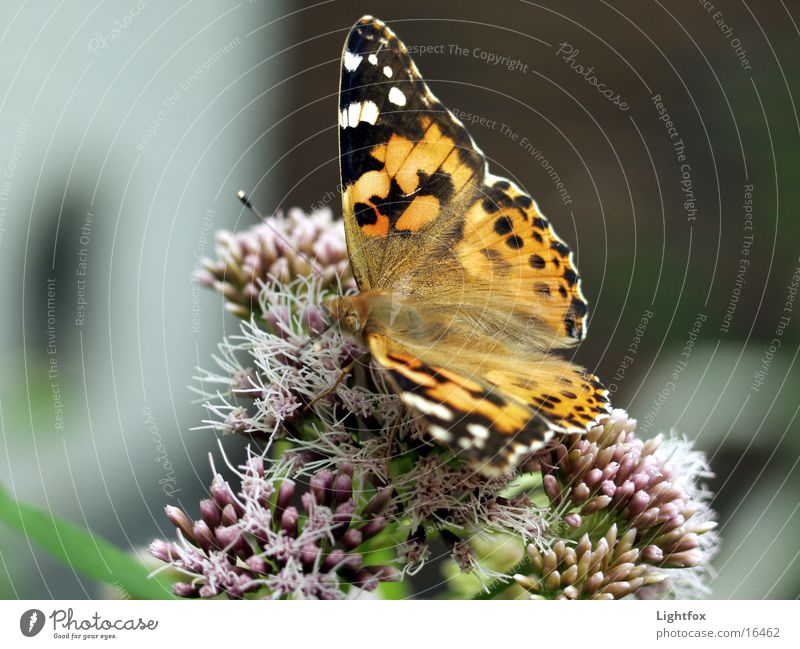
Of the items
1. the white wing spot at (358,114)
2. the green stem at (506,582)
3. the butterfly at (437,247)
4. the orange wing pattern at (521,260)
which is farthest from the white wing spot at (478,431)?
the white wing spot at (358,114)

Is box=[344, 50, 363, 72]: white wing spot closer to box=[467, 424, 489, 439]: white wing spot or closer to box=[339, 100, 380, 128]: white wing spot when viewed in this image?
box=[339, 100, 380, 128]: white wing spot

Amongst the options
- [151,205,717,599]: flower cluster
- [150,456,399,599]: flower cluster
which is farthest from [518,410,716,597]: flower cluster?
[150,456,399,599]: flower cluster

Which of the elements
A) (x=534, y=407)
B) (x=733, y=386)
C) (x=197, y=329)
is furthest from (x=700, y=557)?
(x=197, y=329)

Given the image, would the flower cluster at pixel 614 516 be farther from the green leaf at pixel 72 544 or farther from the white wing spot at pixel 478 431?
the green leaf at pixel 72 544

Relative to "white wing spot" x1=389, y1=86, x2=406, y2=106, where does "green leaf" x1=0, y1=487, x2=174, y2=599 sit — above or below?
below

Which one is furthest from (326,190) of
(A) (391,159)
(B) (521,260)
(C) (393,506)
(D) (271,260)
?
(C) (393,506)
